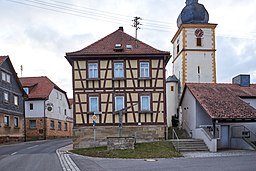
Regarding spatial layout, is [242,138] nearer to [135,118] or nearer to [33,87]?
[135,118]

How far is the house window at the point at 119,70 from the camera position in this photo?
2772 centimetres

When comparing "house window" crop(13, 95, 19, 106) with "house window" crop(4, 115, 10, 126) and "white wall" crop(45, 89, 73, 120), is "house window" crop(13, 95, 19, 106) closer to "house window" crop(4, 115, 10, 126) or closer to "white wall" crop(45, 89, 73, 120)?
"house window" crop(4, 115, 10, 126)

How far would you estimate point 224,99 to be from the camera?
2859cm

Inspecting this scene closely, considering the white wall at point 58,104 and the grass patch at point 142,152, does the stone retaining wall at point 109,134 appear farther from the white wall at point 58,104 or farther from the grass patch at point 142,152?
the white wall at point 58,104

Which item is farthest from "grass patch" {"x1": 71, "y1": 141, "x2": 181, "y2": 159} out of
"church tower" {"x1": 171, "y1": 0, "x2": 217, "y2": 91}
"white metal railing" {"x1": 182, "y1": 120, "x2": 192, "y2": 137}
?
"church tower" {"x1": 171, "y1": 0, "x2": 217, "y2": 91}

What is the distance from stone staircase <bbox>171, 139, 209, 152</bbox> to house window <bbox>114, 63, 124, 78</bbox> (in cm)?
657

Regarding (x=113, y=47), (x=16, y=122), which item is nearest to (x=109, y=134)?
(x=113, y=47)

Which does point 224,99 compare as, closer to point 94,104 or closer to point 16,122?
point 94,104

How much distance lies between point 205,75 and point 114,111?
1580cm

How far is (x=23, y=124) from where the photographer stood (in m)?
43.1

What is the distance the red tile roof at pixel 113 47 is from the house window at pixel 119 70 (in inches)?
38.3

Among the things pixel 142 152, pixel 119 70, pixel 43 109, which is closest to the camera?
pixel 142 152

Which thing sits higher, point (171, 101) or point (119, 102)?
point (119, 102)

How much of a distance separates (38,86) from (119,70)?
24749mm
